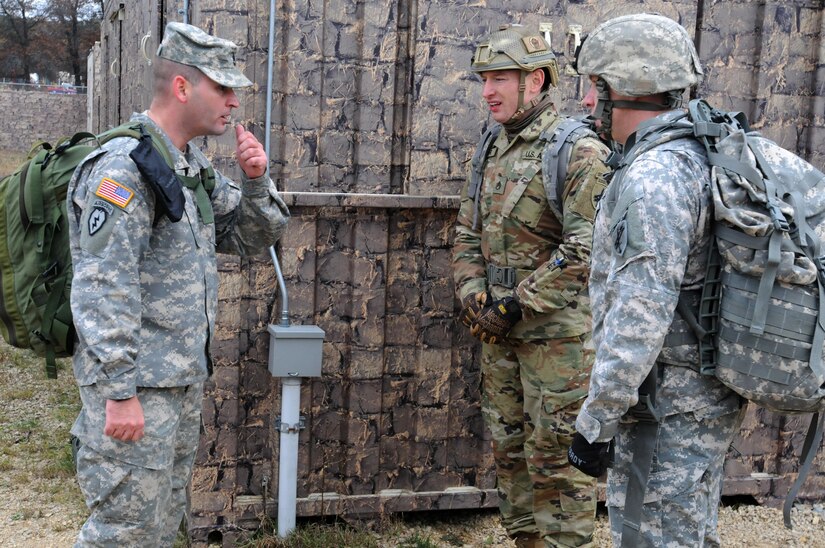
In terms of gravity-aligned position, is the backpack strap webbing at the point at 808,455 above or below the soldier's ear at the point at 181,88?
below

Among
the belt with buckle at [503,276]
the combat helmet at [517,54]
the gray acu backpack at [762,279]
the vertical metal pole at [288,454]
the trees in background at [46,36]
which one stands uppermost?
the trees in background at [46,36]

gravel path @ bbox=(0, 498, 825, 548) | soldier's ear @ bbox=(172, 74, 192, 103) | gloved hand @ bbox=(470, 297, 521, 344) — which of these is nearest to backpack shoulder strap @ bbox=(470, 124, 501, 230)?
gloved hand @ bbox=(470, 297, 521, 344)

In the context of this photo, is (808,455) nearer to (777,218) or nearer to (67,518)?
(777,218)

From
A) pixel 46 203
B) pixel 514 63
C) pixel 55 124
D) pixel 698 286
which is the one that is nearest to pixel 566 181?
pixel 514 63

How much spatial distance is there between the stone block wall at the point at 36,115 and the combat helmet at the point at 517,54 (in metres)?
31.2

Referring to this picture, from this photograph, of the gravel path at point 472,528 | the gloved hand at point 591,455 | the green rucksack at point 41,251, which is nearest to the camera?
the gloved hand at point 591,455

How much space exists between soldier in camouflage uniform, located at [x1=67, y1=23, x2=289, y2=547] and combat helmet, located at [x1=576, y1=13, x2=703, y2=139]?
4.22 ft

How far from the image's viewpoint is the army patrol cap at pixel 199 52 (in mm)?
3213

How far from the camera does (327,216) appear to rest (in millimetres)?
4598

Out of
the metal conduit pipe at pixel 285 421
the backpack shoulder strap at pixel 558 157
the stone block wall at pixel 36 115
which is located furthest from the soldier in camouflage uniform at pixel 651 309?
the stone block wall at pixel 36 115

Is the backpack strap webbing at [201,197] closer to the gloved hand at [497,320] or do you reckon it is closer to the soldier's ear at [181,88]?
the soldier's ear at [181,88]

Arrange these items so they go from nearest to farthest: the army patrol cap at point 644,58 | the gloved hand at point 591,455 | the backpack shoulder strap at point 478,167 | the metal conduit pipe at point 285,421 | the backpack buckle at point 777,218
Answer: the backpack buckle at point 777,218, the gloved hand at point 591,455, the army patrol cap at point 644,58, the backpack shoulder strap at point 478,167, the metal conduit pipe at point 285,421

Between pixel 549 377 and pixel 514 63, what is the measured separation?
54.4 inches

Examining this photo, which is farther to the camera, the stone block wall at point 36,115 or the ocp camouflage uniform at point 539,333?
the stone block wall at point 36,115
